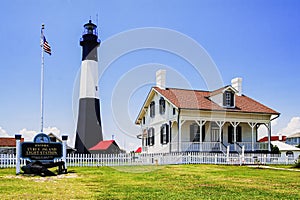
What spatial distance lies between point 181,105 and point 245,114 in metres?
5.26

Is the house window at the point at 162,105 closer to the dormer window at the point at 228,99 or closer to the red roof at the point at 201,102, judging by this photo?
the red roof at the point at 201,102

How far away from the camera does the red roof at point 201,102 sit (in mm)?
26047

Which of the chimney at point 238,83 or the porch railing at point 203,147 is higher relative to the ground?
the chimney at point 238,83

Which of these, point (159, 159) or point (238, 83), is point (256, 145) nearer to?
point (238, 83)

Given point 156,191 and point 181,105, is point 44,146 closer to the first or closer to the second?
point 156,191

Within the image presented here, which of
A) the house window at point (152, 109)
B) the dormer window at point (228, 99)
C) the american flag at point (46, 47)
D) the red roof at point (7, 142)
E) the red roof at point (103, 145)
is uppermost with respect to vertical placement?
the american flag at point (46, 47)

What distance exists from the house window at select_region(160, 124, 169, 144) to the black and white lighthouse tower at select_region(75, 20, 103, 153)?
8331mm

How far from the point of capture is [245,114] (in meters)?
27.4

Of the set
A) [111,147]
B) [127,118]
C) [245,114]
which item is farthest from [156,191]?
[111,147]

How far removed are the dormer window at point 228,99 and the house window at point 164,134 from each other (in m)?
4.59

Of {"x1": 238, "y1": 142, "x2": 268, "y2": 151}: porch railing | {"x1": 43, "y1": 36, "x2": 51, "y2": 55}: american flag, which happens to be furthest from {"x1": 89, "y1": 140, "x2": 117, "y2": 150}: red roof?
{"x1": 43, "y1": 36, "x2": 51, "y2": 55}: american flag

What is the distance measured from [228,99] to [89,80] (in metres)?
13.6

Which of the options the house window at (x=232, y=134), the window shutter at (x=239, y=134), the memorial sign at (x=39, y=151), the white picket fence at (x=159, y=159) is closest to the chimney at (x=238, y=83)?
the window shutter at (x=239, y=134)

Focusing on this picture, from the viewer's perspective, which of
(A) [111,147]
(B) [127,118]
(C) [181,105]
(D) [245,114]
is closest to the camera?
(B) [127,118]
